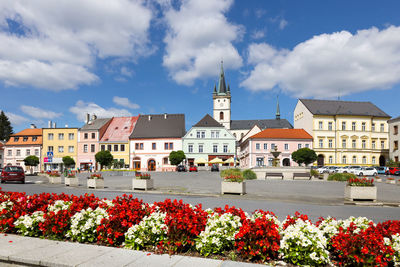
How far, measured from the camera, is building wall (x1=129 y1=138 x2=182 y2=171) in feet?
188

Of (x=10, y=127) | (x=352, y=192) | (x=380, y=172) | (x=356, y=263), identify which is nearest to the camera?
(x=356, y=263)

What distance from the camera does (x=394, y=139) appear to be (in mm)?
53375

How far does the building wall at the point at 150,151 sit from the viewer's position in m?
57.2

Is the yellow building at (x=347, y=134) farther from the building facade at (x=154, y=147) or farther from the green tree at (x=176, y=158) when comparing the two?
the building facade at (x=154, y=147)

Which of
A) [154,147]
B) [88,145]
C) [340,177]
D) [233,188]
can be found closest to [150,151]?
[154,147]

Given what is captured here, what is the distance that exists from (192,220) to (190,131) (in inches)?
2103

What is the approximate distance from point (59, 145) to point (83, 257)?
61992 millimetres

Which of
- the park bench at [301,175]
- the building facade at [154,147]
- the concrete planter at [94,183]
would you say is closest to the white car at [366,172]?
the park bench at [301,175]

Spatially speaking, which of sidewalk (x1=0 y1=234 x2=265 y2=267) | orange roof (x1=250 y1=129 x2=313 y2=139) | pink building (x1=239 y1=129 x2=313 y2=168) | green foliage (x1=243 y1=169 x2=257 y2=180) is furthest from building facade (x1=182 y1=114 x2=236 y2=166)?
sidewalk (x1=0 y1=234 x2=265 y2=267)

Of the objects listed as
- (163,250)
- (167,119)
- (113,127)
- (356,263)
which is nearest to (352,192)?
(356,263)

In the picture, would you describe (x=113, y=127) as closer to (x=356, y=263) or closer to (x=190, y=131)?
(x=190, y=131)

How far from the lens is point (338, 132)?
61.0 m

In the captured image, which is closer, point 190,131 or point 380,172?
point 380,172

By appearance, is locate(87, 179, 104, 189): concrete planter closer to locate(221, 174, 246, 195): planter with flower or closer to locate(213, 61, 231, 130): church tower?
locate(221, 174, 246, 195): planter with flower
